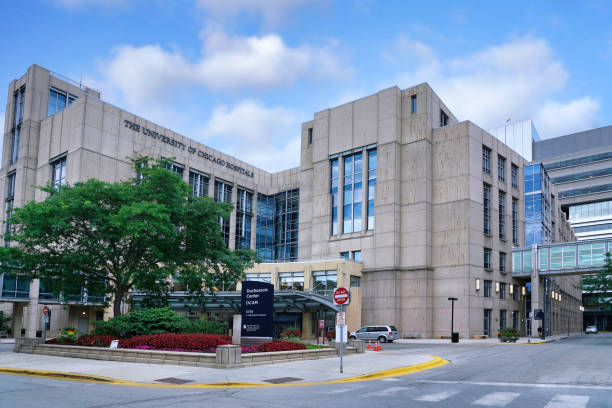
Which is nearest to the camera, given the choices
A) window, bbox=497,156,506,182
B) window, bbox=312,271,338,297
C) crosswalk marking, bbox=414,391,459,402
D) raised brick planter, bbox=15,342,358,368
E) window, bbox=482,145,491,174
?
crosswalk marking, bbox=414,391,459,402

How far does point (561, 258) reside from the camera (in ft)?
202

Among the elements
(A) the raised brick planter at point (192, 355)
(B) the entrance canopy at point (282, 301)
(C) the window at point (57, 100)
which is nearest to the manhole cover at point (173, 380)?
(A) the raised brick planter at point (192, 355)

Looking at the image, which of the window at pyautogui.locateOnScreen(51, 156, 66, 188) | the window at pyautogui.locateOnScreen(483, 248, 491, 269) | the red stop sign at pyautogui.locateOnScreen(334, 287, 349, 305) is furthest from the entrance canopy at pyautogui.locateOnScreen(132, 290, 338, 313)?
the red stop sign at pyautogui.locateOnScreen(334, 287, 349, 305)

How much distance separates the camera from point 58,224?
29.0 meters

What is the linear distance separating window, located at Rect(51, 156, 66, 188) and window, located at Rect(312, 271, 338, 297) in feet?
108

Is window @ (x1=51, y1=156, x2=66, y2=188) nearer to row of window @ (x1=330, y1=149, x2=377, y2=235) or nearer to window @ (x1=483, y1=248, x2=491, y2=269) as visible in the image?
row of window @ (x1=330, y1=149, x2=377, y2=235)

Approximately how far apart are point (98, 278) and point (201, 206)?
7.44 m

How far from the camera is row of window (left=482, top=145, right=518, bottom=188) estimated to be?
63.2 m

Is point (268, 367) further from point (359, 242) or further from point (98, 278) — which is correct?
point (359, 242)

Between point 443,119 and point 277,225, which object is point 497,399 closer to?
point 443,119

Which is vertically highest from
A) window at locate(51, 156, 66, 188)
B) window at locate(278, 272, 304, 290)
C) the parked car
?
→ window at locate(51, 156, 66, 188)

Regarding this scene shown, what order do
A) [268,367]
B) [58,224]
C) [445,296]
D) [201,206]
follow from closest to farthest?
[268,367]
[58,224]
[201,206]
[445,296]

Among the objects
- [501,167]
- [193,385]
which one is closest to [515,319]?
[501,167]


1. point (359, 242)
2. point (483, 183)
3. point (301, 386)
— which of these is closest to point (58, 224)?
point (301, 386)
